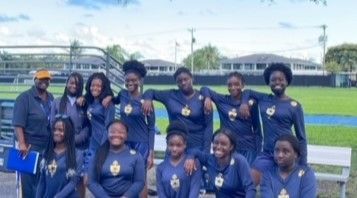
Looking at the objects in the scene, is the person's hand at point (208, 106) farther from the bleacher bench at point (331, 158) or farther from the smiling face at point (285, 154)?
the bleacher bench at point (331, 158)

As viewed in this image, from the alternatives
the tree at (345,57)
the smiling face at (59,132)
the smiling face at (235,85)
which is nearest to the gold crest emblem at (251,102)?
the smiling face at (235,85)

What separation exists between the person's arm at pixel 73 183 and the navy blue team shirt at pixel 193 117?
1048 millimetres

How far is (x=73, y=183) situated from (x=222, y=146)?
1.65 m

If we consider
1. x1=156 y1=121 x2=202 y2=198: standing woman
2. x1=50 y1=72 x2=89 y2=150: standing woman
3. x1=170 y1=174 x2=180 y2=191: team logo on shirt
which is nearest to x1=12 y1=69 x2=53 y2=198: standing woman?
x1=50 y1=72 x2=89 y2=150: standing woman

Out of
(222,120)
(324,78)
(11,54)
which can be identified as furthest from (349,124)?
(324,78)

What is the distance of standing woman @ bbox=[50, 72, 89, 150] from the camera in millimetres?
7301

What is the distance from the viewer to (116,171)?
6.41m

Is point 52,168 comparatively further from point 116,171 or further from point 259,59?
point 259,59

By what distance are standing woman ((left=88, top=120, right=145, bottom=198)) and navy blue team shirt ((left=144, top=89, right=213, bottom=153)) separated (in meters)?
0.78

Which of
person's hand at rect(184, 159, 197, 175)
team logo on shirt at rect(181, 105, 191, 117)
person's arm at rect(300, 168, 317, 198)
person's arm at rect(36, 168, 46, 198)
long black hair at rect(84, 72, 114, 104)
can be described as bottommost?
person's arm at rect(36, 168, 46, 198)

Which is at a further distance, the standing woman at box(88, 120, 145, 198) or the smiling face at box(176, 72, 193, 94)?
the smiling face at box(176, 72, 193, 94)

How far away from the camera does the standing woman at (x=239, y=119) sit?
6.98 metres

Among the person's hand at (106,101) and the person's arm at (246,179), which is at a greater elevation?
the person's hand at (106,101)

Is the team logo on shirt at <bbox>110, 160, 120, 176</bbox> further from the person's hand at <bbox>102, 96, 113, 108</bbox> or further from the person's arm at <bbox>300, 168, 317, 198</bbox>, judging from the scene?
the person's arm at <bbox>300, 168, 317, 198</bbox>
